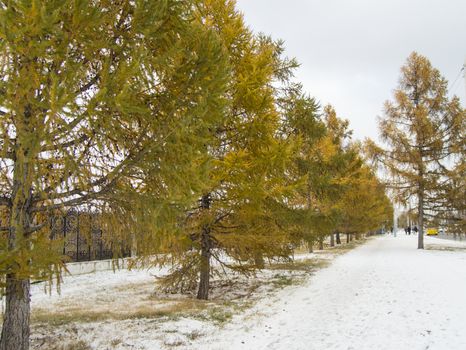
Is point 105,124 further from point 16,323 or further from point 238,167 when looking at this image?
point 238,167

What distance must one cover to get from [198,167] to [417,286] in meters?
7.51

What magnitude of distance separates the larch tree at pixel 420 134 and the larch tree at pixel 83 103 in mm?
20162

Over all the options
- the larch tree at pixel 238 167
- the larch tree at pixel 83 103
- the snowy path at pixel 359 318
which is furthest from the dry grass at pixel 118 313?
the larch tree at pixel 83 103

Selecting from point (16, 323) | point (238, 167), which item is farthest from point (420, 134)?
point (16, 323)

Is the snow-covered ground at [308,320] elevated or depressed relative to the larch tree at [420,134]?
depressed

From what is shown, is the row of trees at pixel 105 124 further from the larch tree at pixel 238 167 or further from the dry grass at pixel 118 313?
the dry grass at pixel 118 313

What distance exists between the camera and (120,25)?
186 inches

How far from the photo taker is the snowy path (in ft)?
18.5

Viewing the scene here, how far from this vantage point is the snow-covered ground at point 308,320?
18.7ft

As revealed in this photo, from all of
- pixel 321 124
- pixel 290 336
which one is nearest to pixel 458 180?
pixel 321 124

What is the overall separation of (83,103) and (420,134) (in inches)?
878

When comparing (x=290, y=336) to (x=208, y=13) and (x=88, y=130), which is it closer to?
(x=88, y=130)

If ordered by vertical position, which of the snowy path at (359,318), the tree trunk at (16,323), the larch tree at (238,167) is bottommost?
the snowy path at (359,318)

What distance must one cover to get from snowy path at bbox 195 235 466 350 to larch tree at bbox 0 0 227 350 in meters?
2.92
